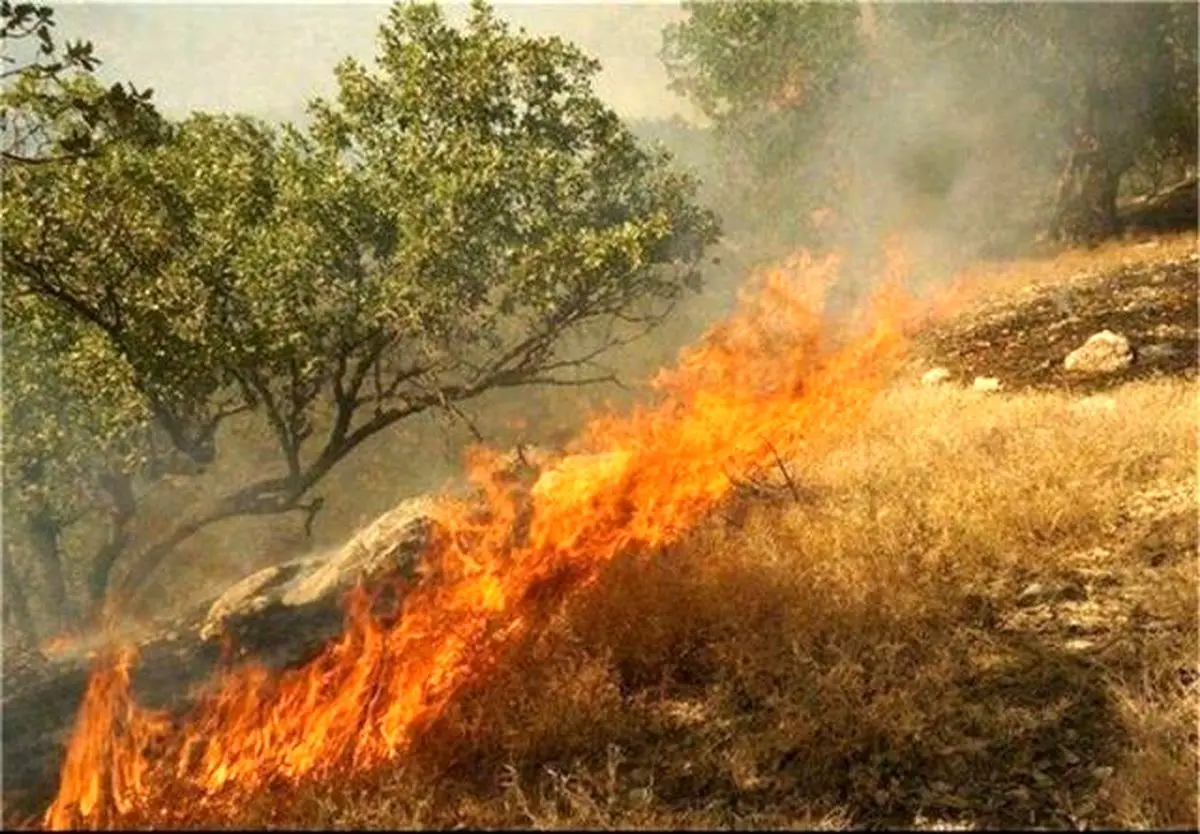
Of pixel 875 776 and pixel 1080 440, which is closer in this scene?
pixel 875 776

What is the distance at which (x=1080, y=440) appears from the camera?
468 inches

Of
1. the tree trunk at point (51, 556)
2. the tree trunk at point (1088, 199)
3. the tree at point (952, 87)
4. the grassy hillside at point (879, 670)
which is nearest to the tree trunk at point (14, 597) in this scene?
the tree trunk at point (51, 556)

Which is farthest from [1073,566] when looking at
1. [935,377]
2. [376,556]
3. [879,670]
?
[935,377]

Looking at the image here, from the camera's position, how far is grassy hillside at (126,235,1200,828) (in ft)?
20.7

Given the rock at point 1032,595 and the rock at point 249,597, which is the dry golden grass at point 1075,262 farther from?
the rock at point 249,597

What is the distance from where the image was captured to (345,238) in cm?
1230

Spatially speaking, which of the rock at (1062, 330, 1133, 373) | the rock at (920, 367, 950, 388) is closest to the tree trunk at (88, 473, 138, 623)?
the rock at (920, 367, 950, 388)

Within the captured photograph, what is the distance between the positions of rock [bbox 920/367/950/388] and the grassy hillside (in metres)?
5.87

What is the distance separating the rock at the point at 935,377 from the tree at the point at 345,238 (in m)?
5.78

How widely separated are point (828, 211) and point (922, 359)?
1625 cm

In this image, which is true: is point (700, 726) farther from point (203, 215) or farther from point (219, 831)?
point (203, 215)

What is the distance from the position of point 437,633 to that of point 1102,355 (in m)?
13.6

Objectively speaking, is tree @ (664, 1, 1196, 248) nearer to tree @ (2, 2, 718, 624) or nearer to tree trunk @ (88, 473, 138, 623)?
tree @ (2, 2, 718, 624)

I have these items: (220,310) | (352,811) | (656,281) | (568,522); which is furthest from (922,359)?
(352,811)
